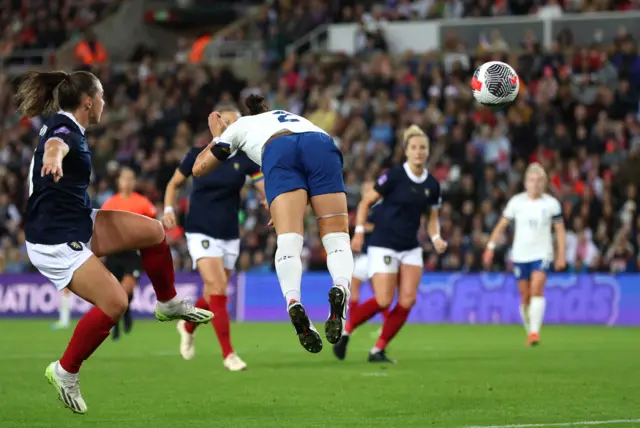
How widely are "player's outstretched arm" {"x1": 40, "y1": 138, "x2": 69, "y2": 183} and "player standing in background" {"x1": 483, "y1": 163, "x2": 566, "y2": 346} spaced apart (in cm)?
994

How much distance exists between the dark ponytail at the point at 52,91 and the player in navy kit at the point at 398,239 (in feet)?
18.0

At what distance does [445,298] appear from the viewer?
23188 millimetres

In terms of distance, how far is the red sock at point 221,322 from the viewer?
13016mm

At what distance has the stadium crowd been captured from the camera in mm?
23750

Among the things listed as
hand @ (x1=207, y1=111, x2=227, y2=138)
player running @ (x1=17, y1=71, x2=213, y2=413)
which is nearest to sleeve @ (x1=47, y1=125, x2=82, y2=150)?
player running @ (x1=17, y1=71, x2=213, y2=413)

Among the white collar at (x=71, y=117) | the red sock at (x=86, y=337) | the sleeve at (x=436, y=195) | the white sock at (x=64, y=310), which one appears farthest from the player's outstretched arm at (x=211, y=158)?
the white sock at (x=64, y=310)

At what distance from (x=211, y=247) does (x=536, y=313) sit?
5350 millimetres

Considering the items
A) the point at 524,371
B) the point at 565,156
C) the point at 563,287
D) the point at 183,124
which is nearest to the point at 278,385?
the point at 524,371

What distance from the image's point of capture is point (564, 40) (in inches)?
1070

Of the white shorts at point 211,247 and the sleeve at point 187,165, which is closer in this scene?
the sleeve at point 187,165

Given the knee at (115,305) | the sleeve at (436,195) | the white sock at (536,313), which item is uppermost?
the sleeve at (436,195)

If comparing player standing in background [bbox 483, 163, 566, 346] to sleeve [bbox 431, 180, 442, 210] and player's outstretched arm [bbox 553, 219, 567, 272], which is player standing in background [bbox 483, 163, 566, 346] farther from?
sleeve [bbox 431, 180, 442, 210]

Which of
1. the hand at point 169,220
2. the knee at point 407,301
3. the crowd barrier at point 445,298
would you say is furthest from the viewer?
the crowd barrier at point 445,298

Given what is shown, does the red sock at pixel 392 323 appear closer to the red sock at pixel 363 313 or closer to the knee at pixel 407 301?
the knee at pixel 407 301
